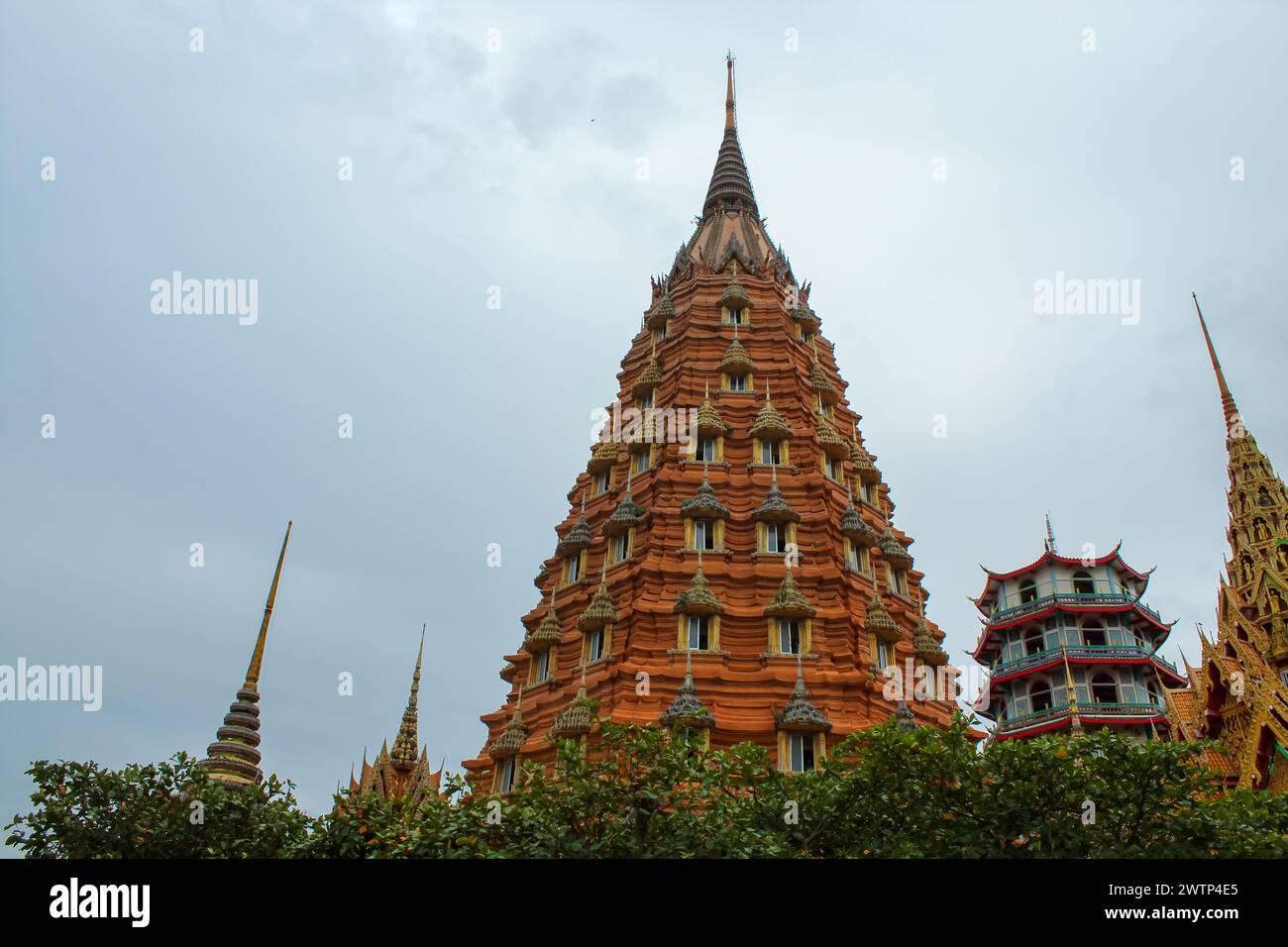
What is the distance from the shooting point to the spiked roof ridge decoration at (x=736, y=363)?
38.8m

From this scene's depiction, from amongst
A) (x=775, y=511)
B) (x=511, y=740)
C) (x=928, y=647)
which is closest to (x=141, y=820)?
(x=511, y=740)

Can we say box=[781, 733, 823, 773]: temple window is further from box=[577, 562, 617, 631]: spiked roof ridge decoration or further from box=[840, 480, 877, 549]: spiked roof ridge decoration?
box=[840, 480, 877, 549]: spiked roof ridge decoration

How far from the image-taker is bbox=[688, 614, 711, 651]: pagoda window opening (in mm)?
30672

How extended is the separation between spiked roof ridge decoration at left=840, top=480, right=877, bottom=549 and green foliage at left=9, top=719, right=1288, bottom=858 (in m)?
14.9

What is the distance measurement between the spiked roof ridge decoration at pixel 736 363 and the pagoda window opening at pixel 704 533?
25.0 ft

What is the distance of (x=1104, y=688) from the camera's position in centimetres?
5078

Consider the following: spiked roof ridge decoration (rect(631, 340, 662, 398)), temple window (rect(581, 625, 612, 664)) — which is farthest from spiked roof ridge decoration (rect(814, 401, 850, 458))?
temple window (rect(581, 625, 612, 664))

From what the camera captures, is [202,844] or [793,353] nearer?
[202,844]

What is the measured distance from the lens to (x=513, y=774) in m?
30.2

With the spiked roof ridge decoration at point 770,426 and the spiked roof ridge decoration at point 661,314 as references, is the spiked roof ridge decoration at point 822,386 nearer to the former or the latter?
the spiked roof ridge decoration at point 770,426

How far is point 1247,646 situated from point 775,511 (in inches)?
738
